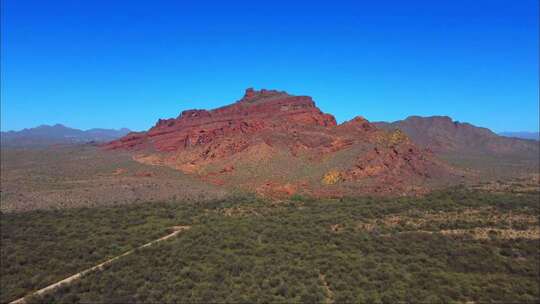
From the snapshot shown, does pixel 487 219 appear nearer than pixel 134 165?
Yes

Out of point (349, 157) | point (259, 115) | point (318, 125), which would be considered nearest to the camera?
point (349, 157)

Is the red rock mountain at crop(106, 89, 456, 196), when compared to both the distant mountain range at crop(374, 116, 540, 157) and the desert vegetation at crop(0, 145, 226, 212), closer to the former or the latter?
the desert vegetation at crop(0, 145, 226, 212)

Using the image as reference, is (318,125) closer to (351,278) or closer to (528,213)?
(528,213)

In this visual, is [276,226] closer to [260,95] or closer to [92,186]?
[92,186]

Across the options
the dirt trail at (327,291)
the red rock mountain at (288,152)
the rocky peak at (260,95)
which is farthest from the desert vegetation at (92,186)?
the rocky peak at (260,95)

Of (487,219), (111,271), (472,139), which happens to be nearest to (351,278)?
(111,271)

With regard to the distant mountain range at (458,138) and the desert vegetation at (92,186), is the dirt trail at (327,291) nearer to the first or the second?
the desert vegetation at (92,186)
